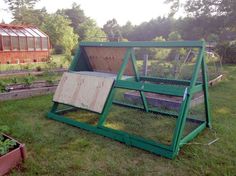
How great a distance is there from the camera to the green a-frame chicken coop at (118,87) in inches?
115

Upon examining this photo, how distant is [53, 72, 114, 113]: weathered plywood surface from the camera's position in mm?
3590

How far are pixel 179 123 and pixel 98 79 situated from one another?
5.34 ft

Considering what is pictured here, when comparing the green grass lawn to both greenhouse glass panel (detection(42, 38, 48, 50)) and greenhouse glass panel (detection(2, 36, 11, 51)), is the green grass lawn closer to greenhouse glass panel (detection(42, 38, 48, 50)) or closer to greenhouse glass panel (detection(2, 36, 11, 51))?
greenhouse glass panel (detection(2, 36, 11, 51))

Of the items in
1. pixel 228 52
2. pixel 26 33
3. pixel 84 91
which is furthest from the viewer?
pixel 228 52

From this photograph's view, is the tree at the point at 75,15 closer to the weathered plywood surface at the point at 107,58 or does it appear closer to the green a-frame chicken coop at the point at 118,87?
the weathered plywood surface at the point at 107,58

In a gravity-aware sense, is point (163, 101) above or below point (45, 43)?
below

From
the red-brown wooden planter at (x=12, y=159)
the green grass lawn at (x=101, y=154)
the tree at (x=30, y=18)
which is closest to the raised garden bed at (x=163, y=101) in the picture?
the green grass lawn at (x=101, y=154)

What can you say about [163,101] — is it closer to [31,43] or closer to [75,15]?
[31,43]

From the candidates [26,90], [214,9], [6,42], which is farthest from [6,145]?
[214,9]

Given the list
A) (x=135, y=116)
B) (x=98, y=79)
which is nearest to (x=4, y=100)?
(x=98, y=79)

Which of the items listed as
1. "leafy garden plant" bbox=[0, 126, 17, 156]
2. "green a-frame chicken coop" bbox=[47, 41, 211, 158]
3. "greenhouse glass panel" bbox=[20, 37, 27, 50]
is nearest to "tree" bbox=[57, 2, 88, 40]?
"greenhouse glass panel" bbox=[20, 37, 27, 50]

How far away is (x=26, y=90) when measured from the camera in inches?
226

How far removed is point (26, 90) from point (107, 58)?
274cm

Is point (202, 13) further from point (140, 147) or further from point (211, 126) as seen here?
point (140, 147)
